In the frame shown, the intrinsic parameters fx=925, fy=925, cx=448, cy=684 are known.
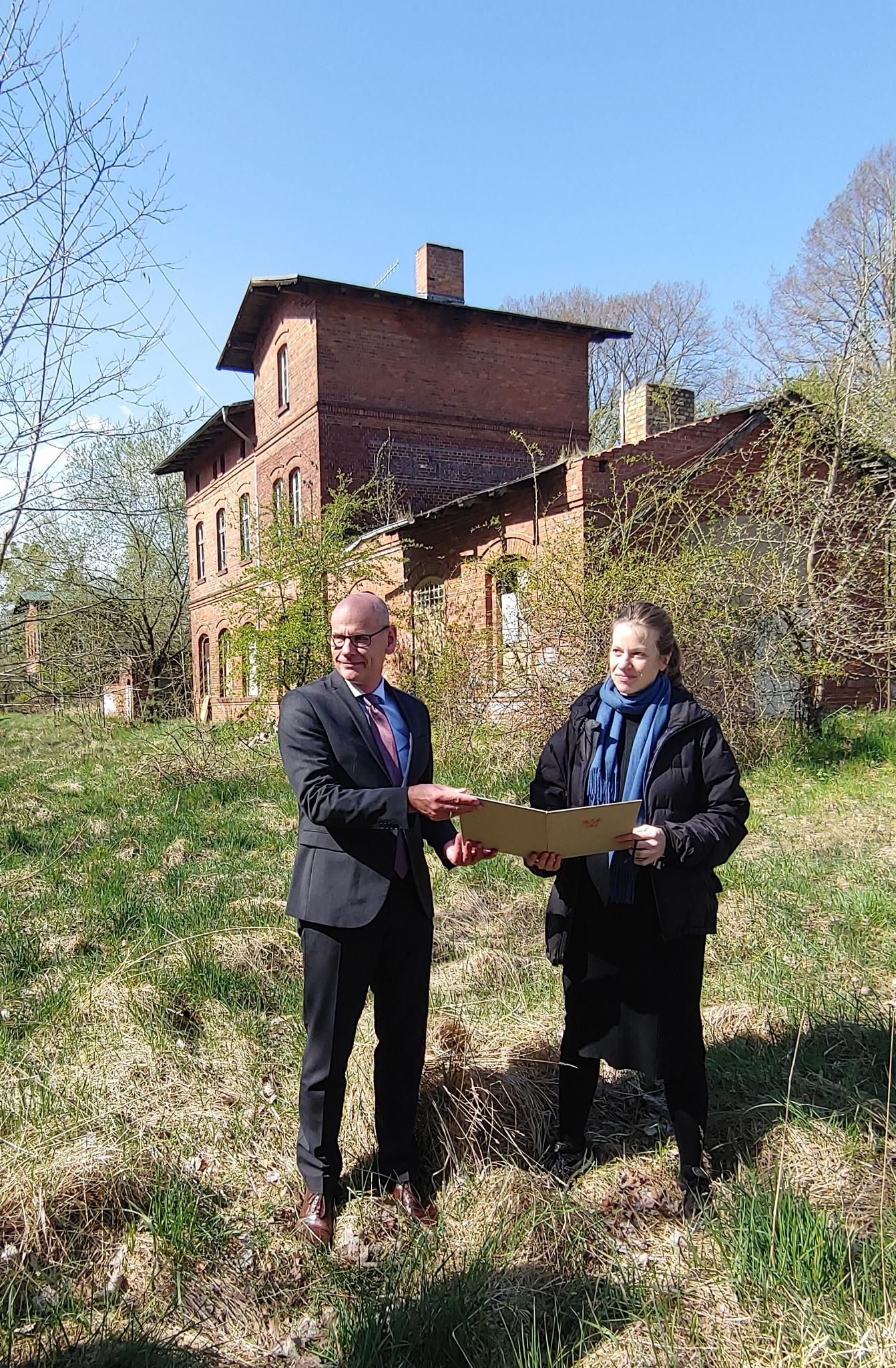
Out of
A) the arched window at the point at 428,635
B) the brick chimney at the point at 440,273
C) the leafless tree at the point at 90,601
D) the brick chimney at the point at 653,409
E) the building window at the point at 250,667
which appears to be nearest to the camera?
the leafless tree at the point at 90,601

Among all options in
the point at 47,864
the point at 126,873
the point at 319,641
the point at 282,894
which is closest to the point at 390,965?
the point at 282,894

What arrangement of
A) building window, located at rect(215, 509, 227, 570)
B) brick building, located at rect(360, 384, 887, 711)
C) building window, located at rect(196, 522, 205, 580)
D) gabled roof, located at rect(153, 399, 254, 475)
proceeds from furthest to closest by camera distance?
building window, located at rect(196, 522, 205, 580)
building window, located at rect(215, 509, 227, 570)
gabled roof, located at rect(153, 399, 254, 475)
brick building, located at rect(360, 384, 887, 711)

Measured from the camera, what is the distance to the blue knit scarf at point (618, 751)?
3.23 m

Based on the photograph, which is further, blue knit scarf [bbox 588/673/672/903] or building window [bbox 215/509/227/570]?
building window [bbox 215/509/227/570]

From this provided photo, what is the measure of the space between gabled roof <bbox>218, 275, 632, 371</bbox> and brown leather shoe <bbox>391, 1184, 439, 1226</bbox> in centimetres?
2091

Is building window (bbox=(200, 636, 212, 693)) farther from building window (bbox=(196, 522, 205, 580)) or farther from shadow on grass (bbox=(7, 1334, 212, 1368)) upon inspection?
shadow on grass (bbox=(7, 1334, 212, 1368))

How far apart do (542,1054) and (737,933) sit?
197cm

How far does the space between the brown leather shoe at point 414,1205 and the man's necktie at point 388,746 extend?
112 cm

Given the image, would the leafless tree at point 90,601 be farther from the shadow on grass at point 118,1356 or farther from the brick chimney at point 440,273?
the brick chimney at point 440,273

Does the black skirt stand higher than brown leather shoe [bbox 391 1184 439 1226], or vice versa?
the black skirt

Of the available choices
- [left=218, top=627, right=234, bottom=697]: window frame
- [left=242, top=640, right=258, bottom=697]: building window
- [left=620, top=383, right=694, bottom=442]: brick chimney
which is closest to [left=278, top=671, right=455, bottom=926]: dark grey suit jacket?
[left=242, top=640, right=258, bottom=697]: building window

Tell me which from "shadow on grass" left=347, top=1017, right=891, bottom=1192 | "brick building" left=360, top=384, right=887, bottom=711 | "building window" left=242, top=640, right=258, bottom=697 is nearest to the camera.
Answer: "shadow on grass" left=347, top=1017, right=891, bottom=1192

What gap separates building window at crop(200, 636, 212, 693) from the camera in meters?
30.8

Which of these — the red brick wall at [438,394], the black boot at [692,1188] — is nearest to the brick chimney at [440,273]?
the red brick wall at [438,394]
